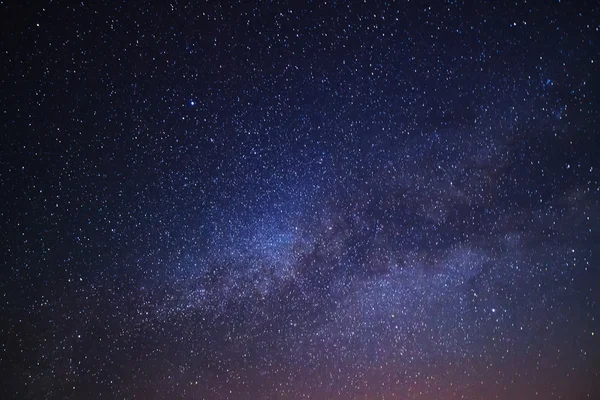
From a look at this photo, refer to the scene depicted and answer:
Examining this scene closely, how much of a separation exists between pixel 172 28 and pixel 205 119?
775 millimetres

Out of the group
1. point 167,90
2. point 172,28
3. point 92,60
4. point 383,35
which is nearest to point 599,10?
point 383,35

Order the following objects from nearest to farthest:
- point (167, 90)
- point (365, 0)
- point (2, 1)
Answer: point (2, 1) → point (365, 0) → point (167, 90)

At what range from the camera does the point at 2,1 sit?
7.52 feet

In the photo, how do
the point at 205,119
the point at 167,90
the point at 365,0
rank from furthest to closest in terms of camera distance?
the point at 205,119 < the point at 167,90 < the point at 365,0

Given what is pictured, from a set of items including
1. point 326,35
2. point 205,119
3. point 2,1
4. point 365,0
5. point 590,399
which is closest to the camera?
point 2,1

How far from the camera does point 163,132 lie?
3.17m

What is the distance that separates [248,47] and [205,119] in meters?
0.75

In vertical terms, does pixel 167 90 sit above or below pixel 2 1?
below

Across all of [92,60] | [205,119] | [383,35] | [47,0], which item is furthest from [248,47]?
[47,0]

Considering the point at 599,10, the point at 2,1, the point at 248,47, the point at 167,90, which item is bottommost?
the point at 599,10

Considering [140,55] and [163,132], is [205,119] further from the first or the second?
[140,55]

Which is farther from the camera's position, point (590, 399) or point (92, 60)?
point (590, 399)

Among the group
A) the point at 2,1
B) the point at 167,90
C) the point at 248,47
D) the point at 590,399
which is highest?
the point at 2,1

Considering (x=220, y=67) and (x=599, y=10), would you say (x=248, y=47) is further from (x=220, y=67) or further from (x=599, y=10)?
(x=599, y=10)
